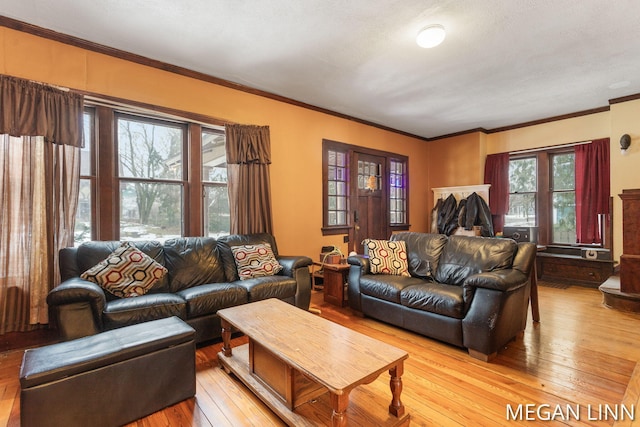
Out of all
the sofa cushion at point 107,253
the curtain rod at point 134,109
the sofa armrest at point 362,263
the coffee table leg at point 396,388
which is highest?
the curtain rod at point 134,109

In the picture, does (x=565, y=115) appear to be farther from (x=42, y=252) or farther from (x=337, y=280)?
(x=42, y=252)

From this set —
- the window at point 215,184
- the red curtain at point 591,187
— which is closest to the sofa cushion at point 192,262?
the window at point 215,184

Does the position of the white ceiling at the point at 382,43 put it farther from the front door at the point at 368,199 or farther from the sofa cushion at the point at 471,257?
the sofa cushion at the point at 471,257

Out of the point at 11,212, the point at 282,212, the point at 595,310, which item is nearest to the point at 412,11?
the point at 282,212

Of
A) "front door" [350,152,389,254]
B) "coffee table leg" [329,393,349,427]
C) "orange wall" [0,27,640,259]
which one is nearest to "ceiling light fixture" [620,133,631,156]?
"orange wall" [0,27,640,259]

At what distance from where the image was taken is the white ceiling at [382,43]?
2.41 meters

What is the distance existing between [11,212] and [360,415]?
314 cm

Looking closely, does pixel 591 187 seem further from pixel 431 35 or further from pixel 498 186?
pixel 431 35

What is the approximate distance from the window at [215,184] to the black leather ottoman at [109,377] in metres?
1.91

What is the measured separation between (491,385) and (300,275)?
1929 millimetres

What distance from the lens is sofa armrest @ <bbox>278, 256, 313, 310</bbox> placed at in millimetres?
3295

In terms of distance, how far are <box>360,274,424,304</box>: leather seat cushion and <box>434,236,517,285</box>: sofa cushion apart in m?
0.30

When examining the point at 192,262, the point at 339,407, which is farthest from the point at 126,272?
the point at 339,407

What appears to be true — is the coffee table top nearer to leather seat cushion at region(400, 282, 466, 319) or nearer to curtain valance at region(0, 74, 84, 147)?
leather seat cushion at region(400, 282, 466, 319)
